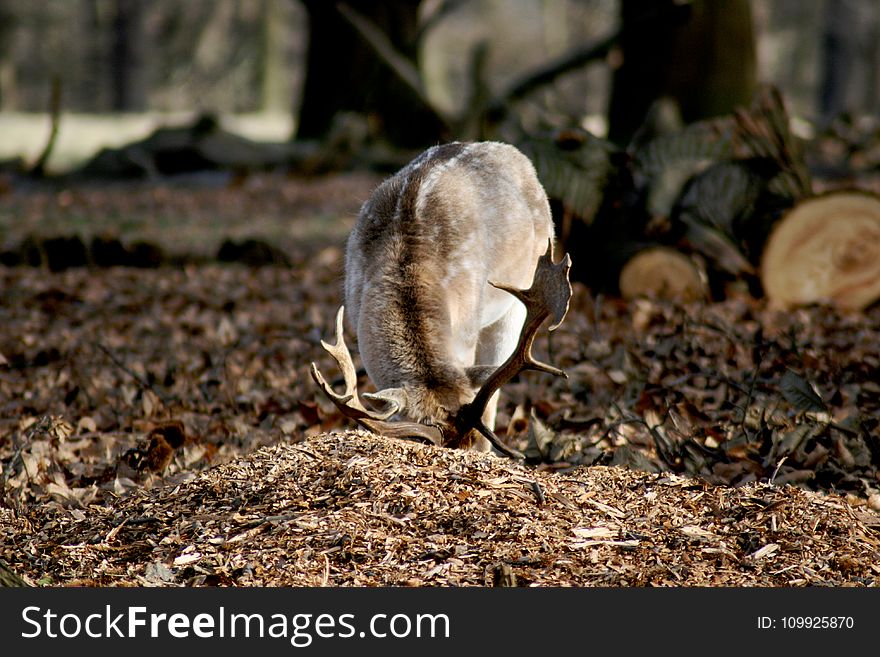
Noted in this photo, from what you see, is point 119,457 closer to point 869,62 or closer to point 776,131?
point 776,131

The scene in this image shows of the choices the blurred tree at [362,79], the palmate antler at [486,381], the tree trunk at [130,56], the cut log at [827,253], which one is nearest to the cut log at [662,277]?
the cut log at [827,253]

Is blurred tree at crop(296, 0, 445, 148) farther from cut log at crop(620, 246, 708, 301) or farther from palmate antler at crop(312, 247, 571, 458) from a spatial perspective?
palmate antler at crop(312, 247, 571, 458)

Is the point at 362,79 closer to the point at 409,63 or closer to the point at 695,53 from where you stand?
the point at 409,63

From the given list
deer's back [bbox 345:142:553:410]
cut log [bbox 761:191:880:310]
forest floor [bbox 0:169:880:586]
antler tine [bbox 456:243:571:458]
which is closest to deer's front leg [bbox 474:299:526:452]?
deer's back [bbox 345:142:553:410]

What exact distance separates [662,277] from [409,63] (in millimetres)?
11423

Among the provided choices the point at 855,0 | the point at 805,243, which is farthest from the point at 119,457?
the point at 855,0

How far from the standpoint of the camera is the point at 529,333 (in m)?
5.77

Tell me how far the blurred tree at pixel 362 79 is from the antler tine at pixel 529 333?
16159mm

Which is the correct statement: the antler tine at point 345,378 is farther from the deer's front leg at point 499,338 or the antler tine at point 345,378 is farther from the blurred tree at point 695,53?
the blurred tree at point 695,53

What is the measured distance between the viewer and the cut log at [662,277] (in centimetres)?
1045

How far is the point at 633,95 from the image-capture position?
51.7 feet

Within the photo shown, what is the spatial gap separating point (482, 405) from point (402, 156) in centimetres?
1635

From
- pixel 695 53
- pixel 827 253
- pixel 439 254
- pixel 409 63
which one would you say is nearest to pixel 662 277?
pixel 827 253

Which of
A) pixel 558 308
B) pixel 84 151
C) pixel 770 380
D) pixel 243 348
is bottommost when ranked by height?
pixel 84 151
